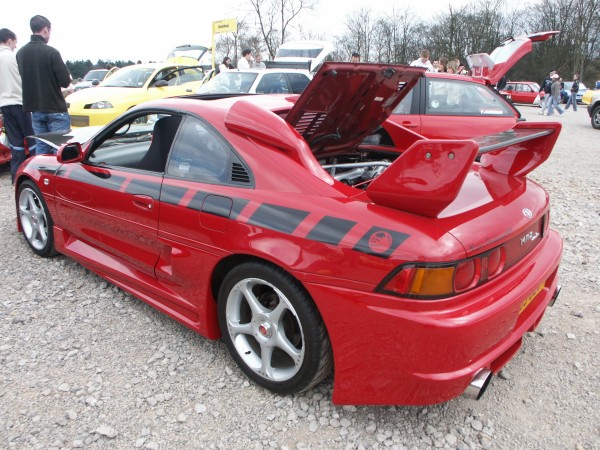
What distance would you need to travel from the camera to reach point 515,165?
2477 mm

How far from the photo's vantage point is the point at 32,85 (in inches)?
208

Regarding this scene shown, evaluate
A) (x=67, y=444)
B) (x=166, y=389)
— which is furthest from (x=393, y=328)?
(x=67, y=444)

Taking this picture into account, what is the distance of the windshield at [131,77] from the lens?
913cm

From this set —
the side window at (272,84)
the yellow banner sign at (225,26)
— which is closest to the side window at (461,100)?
the side window at (272,84)

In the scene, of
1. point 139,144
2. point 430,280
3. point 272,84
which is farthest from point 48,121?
point 430,280

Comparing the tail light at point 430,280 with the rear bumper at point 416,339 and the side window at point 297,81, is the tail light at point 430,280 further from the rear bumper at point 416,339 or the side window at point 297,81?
the side window at point 297,81

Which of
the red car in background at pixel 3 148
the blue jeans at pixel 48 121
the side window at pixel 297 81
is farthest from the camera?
the side window at pixel 297 81

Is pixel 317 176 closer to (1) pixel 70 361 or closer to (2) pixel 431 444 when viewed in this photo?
(2) pixel 431 444

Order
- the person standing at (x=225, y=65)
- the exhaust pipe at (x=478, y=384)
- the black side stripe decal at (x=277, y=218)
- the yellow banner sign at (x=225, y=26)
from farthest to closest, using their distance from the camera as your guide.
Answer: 1. the yellow banner sign at (x=225, y=26)
2. the person standing at (x=225, y=65)
3. the black side stripe decal at (x=277, y=218)
4. the exhaust pipe at (x=478, y=384)

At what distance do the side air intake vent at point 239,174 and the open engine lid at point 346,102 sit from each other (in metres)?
0.39

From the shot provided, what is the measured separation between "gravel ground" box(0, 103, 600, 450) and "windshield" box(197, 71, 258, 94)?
594 centimetres

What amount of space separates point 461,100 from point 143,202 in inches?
186

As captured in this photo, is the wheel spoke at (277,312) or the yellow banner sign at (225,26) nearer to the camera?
the wheel spoke at (277,312)

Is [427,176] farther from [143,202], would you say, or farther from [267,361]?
[143,202]
